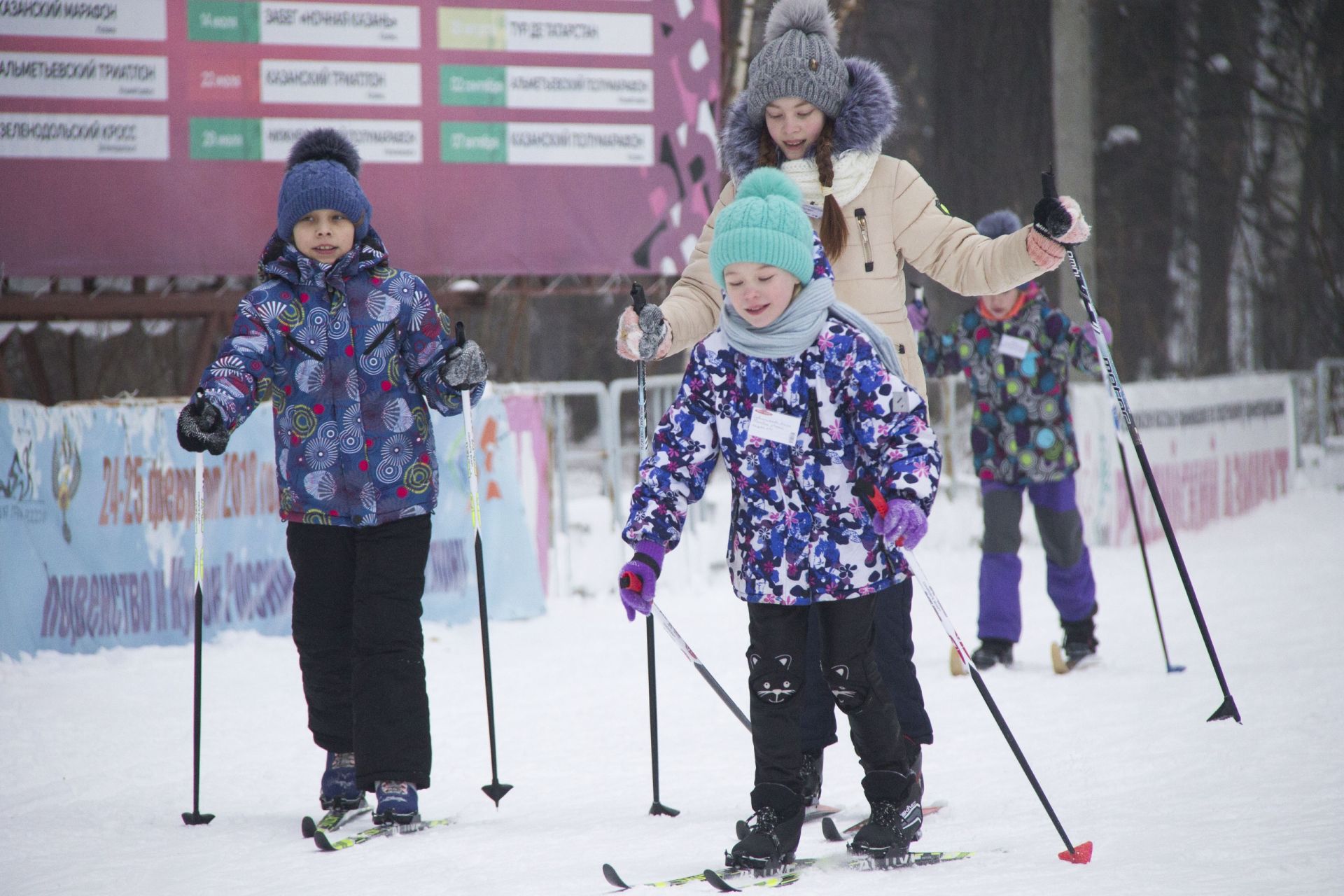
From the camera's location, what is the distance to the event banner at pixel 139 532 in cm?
598

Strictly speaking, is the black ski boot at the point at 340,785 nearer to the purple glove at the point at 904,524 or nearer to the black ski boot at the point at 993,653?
the purple glove at the point at 904,524

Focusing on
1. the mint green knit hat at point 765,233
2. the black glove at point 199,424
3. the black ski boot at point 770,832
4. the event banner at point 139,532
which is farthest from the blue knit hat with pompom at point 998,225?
the black glove at point 199,424

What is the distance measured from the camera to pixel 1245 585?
7480 millimetres

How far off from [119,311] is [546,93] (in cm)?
284

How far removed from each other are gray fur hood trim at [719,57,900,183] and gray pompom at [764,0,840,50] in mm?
102

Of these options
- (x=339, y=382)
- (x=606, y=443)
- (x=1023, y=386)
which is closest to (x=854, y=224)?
(x=339, y=382)

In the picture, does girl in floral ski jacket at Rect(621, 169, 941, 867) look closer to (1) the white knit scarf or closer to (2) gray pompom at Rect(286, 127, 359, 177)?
(1) the white knit scarf

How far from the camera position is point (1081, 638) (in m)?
5.73

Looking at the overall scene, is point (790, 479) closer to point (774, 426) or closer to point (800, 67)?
point (774, 426)

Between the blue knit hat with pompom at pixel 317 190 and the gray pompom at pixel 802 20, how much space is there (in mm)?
1141

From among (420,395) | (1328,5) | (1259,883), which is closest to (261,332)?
(420,395)

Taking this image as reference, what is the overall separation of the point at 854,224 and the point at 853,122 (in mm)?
250

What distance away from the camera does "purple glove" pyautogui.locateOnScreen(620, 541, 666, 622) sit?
3.01 metres

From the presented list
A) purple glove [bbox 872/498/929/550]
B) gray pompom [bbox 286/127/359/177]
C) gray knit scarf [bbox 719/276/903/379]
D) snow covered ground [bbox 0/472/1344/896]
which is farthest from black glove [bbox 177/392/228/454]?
purple glove [bbox 872/498/929/550]
